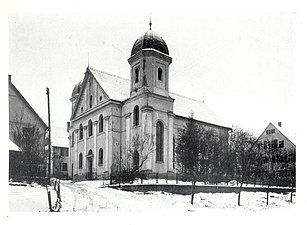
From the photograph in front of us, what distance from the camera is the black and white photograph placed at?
640 centimetres

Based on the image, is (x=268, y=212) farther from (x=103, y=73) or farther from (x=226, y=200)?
(x=103, y=73)

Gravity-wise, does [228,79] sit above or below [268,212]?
above

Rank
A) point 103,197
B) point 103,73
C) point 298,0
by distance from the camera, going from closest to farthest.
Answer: point 298,0 → point 103,197 → point 103,73

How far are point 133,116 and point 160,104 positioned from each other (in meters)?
0.63

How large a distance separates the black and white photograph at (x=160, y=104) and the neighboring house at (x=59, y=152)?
3 centimetres

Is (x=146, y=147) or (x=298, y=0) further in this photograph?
(x=146, y=147)

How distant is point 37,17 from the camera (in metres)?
6.48

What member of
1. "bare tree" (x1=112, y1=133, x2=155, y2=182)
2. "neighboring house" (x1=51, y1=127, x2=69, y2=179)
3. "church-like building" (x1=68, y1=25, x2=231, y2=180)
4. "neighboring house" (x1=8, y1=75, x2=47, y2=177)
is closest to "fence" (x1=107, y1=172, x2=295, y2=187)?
"bare tree" (x1=112, y1=133, x2=155, y2=182)

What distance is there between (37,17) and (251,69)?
3297 millimetres

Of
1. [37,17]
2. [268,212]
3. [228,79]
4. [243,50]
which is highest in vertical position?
[37,17]

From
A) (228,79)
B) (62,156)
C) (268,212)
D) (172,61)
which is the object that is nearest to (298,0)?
(228,79)

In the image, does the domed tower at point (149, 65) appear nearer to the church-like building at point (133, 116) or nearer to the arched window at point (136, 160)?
the church-like building at point (133, 116)

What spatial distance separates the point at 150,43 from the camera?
21.1 feet

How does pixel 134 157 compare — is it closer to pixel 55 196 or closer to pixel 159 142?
pixel 159 142
